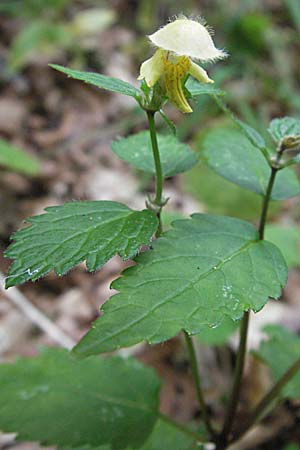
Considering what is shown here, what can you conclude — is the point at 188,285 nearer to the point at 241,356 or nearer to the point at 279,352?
the point at 241,356

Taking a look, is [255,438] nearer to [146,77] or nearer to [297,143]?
[297,143]

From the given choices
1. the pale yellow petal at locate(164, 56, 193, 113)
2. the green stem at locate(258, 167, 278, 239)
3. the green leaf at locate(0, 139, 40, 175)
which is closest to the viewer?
the pale yellow petal at locate(164, 56, 193, 113)

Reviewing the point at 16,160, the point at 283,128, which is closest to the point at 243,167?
the point at 283,128

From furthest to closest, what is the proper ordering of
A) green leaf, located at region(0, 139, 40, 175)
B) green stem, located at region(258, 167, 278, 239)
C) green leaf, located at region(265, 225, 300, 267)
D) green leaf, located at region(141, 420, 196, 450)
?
green leaf, located at region(0, 139, 40, 175) → green leaf, located at region(265, 225, 300, 267) → green leaf, located at region(141, 420, 196, 450) → green stem, located at region(258, 167, 278, 239)

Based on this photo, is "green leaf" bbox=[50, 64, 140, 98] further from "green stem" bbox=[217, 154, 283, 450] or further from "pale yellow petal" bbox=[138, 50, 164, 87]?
"green stem" bbox=[217, 154, 283, 450]

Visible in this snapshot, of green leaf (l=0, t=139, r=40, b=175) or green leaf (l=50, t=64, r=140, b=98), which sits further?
green leaf (l=0, t=139, r=40, b=175)

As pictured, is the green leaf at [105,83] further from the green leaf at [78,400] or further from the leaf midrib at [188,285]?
the green leaf at [78,400]

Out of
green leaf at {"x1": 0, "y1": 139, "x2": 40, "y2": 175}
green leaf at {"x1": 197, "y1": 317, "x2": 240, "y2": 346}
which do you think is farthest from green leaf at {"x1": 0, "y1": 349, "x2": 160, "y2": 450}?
green leaf at {"x1": 0, "y1": 139, "x2": 40, "y2": 175}

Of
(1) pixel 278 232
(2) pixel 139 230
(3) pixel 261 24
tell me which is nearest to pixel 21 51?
(3) pixel 261 24
